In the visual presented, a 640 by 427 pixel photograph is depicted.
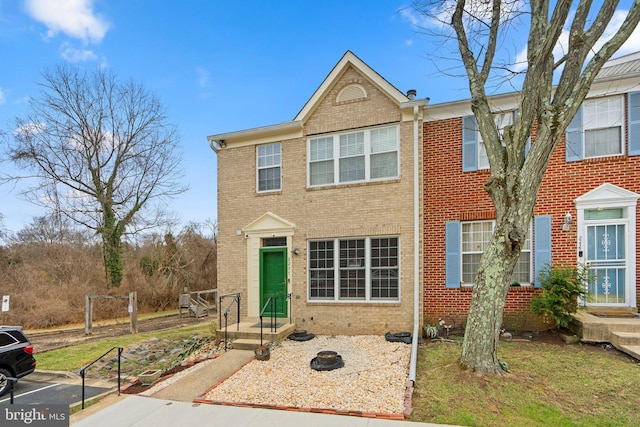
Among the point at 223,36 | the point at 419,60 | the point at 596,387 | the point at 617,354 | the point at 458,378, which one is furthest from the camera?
the point at 223,36

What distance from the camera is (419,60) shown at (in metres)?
7.05

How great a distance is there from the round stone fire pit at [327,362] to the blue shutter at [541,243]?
5480mm

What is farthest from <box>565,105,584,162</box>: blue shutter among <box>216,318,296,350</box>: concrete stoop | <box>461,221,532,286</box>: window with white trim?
<box>216,318,296,350</box>: concrete stoop

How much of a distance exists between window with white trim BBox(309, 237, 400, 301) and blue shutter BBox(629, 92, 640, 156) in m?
5.97

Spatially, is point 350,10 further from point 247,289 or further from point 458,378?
point 458,378

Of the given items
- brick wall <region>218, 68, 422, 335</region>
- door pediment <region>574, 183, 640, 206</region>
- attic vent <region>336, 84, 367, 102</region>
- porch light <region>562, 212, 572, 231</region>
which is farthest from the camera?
attic vent <region>336, 84, 367, 102</region>

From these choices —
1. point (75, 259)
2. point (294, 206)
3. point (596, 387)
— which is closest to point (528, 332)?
point (596, 387)

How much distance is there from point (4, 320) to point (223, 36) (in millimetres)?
15209

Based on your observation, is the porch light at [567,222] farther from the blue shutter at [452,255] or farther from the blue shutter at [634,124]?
the blue shutter at [452,255]

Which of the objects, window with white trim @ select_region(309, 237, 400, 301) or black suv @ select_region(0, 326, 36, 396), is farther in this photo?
window with white trim @ select_region(309, 237, 400, 301)

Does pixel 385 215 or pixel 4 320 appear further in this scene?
pixel 4 320

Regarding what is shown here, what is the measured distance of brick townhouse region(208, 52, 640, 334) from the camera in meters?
7.63

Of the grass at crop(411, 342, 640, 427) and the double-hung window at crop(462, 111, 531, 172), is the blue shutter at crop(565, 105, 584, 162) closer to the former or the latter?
the double-hung window at crop(462, 111, 531, 172)

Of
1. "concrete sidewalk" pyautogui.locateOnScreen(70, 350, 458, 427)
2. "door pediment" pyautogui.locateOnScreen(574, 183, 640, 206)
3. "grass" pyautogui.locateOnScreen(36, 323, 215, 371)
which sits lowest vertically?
"grass" pyautogui.locateOnScreen(36, 323, 215, 371)
